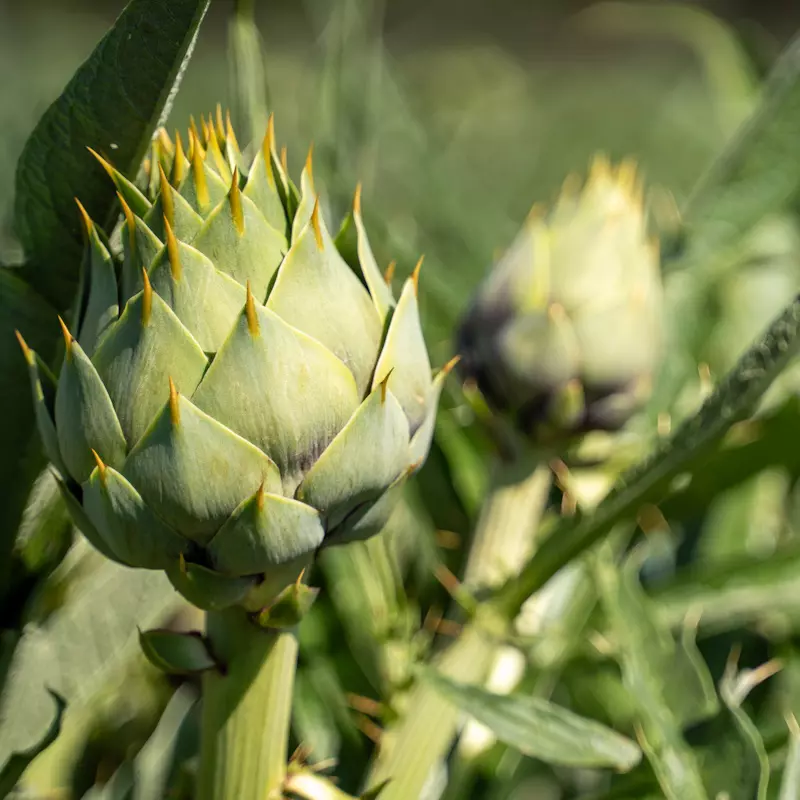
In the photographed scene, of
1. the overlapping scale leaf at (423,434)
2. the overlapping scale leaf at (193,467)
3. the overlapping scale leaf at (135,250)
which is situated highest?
the overlapping scale leaf at (135,250)

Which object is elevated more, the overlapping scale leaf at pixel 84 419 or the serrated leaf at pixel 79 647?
the overlapping scale leaf at pixel 84 419

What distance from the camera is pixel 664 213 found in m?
0.81

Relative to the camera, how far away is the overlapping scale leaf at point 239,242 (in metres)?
0.29

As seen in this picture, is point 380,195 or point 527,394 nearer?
point 527,394

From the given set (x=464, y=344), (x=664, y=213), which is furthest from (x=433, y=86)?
(x=464, y=344)

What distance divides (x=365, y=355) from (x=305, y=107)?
25.0 inches

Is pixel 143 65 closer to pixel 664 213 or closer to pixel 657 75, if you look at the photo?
pixel 664 213

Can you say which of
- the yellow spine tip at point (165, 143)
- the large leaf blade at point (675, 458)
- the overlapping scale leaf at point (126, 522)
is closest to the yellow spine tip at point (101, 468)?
the overlapping scale leaf at point (126, 522)

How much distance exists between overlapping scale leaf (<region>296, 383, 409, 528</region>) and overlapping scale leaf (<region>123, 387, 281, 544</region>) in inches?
0.6

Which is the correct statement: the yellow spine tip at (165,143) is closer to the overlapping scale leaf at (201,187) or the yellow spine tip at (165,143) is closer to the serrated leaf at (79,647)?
the overlapping scale leaf at (201,187)

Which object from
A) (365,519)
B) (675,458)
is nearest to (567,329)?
(675,458)

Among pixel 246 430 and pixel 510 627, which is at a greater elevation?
pixel 246 430

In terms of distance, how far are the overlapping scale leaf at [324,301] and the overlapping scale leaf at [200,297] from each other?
14mm

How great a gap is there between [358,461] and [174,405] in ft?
0.18
